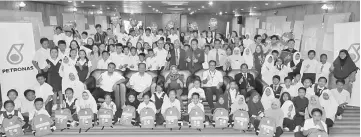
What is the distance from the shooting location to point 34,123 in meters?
5.39

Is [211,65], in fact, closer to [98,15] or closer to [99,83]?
[99,83]

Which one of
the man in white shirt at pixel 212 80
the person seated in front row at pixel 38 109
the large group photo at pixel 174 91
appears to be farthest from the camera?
the man in white shirt at pixel 212 80

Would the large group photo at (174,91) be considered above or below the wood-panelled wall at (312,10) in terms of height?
below

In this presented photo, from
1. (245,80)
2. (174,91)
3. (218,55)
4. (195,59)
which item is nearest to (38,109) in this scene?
(174,91)

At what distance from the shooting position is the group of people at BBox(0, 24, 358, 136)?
19.3 ft

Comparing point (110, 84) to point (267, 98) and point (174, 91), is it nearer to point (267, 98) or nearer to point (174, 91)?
point (174, 91)

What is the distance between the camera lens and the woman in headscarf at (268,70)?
7539 millimetres

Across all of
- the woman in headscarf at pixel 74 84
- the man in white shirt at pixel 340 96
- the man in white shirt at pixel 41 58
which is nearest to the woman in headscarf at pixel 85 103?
the woman in headscarf at pixel 74 84

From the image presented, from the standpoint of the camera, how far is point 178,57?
8500mm

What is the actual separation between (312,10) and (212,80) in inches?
294

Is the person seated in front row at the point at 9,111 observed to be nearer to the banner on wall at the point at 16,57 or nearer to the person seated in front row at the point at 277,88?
the banner on wall at the point at 16,57

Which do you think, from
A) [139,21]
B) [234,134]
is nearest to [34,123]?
[234,134]

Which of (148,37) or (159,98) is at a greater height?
(148,37)

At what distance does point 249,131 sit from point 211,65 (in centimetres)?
175
